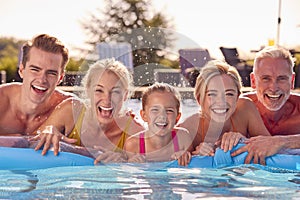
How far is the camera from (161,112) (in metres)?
3.89

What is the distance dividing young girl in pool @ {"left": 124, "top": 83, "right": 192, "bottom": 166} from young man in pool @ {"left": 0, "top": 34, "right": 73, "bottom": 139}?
746 mm

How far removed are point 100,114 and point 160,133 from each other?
1.46 feet

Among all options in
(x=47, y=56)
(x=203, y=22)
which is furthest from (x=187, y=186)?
(x=203, y=22)

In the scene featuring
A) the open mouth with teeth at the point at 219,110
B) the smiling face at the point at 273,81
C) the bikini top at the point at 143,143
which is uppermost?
the smiling face at the point at 273,81

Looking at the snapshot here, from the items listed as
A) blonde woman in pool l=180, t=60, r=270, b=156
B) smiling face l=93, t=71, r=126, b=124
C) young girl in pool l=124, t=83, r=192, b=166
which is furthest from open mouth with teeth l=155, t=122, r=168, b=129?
smiling face l=93, t=71, r=126, b=124

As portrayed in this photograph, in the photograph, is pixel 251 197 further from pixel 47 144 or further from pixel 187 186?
pixel 47 144

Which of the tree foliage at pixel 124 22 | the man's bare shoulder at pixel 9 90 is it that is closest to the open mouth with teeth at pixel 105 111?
the man's bare shoulder at pixel 9 90

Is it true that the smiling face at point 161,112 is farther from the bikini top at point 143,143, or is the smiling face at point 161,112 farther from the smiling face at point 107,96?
the smiling face at point 107,96

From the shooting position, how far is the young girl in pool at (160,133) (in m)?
3.89

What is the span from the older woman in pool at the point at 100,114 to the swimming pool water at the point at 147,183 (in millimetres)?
433

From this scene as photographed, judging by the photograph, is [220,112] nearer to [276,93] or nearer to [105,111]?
[276,93]

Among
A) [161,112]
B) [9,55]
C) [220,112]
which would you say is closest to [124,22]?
[9,55]

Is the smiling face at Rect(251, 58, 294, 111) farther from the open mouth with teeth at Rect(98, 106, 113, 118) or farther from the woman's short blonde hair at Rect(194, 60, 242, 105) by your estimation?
the open mouth with teeth at Rect(98, 106, 113, 118)

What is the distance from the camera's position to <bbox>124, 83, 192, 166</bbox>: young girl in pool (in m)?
3.89
